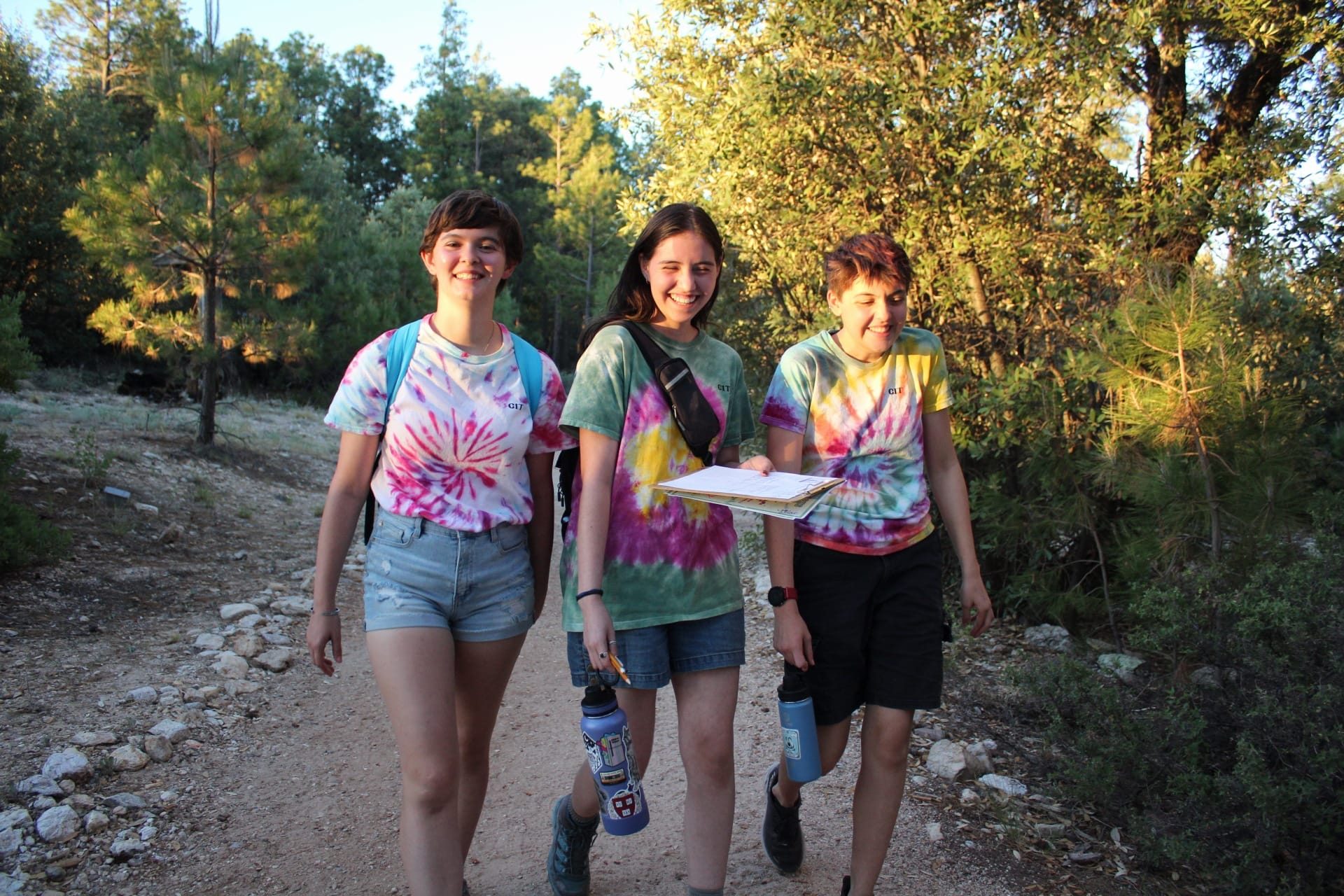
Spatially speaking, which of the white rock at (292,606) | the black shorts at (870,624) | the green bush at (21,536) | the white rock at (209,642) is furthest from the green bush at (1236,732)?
the green bush at (21,536)

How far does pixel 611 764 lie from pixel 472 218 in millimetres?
1616

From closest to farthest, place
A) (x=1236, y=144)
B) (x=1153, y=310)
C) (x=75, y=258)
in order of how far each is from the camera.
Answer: (x=1153, y=310) → (x=1236, y=144) → (x=75, y=258)

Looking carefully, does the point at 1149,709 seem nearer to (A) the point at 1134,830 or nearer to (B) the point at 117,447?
(A) the point at 1134,830

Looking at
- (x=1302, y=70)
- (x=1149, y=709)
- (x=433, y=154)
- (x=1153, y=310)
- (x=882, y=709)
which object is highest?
(x=433, y=154)

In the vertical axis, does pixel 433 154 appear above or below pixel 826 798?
above

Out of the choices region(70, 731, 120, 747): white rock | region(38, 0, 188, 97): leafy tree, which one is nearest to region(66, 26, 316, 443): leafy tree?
region(70, 731, 120, 747): white rock

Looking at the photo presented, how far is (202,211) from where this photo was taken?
12.0 m

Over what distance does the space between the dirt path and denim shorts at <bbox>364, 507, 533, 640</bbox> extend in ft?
3.96

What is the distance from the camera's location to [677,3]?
22.5 feet

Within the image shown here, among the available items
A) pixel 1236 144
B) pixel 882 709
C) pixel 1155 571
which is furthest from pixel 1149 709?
pixel 1236 144

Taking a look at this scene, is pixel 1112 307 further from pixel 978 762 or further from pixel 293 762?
pixel 293 762

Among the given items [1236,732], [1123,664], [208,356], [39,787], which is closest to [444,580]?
[39,787]

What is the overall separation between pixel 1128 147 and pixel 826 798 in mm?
4810

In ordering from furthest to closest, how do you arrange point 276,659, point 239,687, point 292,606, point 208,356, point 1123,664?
point 208,356 → point 292,606 → point 276,659 → point 1123,664 → point 239,687
